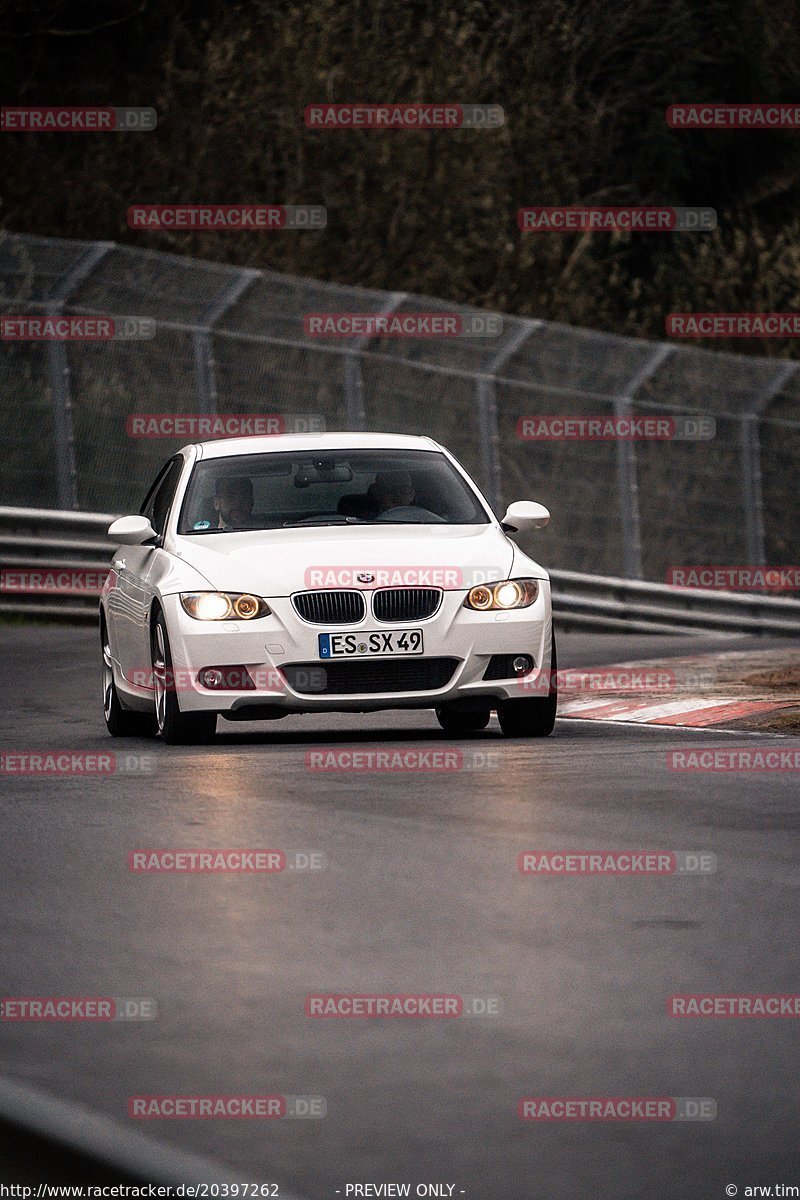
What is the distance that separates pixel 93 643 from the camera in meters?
22.4

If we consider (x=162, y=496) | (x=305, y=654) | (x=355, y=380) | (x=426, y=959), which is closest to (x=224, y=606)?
(x=305, y=654)

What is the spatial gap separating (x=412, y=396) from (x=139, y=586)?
1220 cm

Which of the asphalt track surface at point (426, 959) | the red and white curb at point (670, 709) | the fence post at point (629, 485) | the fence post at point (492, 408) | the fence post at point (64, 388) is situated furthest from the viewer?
the fence post at point (629, 485)

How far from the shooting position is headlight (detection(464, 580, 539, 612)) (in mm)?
13071

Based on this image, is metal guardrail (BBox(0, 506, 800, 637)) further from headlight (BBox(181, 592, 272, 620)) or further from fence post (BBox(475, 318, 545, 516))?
headlight (BBox(181, 592, 272, 620))

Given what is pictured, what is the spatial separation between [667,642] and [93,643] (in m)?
4.95

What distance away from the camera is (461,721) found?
14523mm

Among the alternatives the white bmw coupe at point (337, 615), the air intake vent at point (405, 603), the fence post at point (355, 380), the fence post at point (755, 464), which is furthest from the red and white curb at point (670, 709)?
the fence post at point (755, 464)

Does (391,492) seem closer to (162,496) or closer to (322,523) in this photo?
(322,523)

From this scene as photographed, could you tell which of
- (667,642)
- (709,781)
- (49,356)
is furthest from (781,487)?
(709,781)

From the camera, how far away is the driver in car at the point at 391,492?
14133 millimetres

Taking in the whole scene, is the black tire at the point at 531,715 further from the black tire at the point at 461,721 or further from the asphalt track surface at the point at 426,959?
the asphalt track surface at the point at 426,959

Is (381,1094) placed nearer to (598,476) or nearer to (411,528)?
(411,528)

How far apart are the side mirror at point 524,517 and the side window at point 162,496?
1.83m
